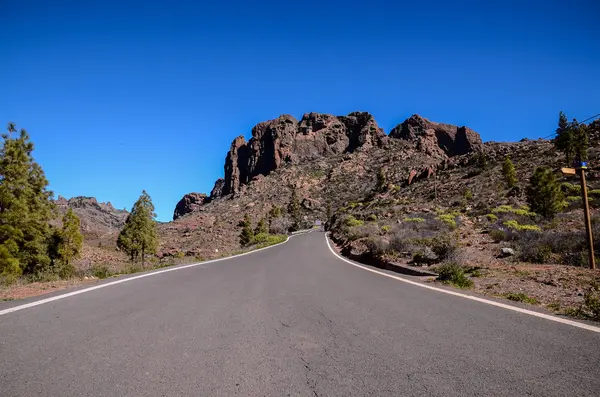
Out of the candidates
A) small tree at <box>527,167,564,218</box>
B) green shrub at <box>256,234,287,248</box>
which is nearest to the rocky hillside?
green shrub at <box>256,234,287,248</box>

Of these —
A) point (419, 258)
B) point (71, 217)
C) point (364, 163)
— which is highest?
point (364, 163)

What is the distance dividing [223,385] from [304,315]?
2.40 metres

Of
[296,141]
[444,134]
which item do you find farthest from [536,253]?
[444,134]

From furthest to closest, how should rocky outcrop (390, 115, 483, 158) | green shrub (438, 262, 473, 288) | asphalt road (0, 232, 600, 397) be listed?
rocky outcrop (390, 115, 483, 158) < green shrub (438, 262, 473, 288) < asphalt road (0, 232, 600, 397)

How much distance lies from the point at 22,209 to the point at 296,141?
15889 cm

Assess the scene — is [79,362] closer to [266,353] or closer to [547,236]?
[266,353]

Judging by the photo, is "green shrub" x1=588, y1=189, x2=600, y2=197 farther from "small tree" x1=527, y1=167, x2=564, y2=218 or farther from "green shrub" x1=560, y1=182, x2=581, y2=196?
"green shrub" x1=560, y1=182, x2=581, y2=196

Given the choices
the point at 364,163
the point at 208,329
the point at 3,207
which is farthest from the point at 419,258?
the point at 364,163

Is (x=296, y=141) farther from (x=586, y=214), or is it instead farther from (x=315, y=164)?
(x=586, y=214)

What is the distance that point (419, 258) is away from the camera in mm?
11250

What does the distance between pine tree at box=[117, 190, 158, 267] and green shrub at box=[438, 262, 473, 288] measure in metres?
30.7

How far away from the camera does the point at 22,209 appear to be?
19188mm

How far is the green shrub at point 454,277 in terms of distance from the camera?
7398 mm

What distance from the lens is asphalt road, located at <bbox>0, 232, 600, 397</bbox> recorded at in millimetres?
2590
